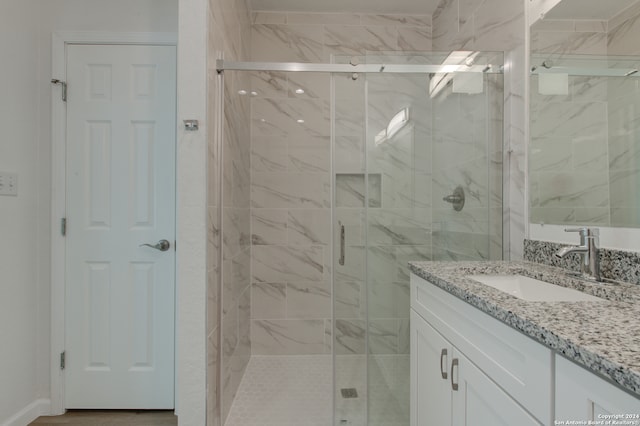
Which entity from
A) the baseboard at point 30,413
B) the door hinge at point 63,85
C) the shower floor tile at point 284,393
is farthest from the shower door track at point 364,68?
the baseboard at point 30,413

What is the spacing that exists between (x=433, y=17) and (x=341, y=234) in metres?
2.17

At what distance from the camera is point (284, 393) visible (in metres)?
1.95

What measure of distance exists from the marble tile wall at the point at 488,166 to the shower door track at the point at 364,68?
0.11 m

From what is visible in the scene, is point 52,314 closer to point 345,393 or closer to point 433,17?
point 345,393

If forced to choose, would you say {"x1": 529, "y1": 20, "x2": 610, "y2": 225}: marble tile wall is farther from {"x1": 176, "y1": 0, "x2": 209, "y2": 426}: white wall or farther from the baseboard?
the baseboard

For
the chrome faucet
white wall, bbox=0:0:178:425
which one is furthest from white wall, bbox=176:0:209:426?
the chrome faucet

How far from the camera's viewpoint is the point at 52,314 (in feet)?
5.86

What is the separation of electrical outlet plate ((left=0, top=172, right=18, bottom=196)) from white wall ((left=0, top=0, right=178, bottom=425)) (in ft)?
0.10

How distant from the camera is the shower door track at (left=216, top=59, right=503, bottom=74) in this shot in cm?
163

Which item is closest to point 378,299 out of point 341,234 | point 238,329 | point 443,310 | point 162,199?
point 341,234

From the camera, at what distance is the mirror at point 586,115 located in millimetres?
994

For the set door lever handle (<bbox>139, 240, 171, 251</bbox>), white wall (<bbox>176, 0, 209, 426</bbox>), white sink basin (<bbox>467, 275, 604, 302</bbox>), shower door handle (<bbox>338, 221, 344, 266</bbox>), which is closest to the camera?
white sink basin (<bbox>467, 275, 604, 302</bbox>)

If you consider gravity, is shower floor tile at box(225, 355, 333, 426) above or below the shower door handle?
below

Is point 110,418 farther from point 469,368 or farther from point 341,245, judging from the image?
point 469,368
